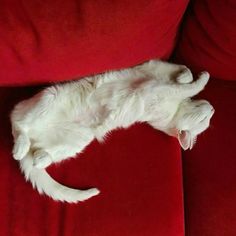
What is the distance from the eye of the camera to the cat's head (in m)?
1.36

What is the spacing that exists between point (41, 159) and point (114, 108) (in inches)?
12.8

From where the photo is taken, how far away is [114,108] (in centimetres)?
136

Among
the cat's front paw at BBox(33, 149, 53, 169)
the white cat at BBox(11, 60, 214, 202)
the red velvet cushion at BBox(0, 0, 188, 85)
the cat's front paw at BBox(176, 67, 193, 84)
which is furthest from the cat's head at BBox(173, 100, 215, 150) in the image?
the cat's front paw at BBox(33, 149, 53, 169)

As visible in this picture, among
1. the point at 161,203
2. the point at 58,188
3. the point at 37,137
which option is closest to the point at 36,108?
the point at 37,137

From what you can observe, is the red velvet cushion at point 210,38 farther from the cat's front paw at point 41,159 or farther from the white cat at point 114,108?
the cat's front paw at point 41,159

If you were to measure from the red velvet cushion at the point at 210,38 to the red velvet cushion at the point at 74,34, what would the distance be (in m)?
0.07

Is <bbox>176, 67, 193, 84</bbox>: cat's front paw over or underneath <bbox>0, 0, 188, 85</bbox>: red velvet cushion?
underneath

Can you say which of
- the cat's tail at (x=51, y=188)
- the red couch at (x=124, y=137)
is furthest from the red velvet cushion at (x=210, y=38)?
the cat's tail at (x=51, y=188)

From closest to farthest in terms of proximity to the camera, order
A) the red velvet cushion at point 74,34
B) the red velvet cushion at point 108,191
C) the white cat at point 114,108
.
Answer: the red velvet cushion at point 74,34 < the red velvet cushion at point 108,191 < the white cat at point 114,108

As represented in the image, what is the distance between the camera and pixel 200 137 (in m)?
1.42

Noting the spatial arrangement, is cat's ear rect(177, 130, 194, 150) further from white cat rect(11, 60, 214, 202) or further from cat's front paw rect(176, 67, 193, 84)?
cat's front paw rect(176, 67, 193, 84)

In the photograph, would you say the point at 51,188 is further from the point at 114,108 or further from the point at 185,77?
the point at 185,77

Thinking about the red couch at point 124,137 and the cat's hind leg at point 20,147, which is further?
the cat's hind leg at point 20,147

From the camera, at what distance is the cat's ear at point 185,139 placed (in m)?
1.36
